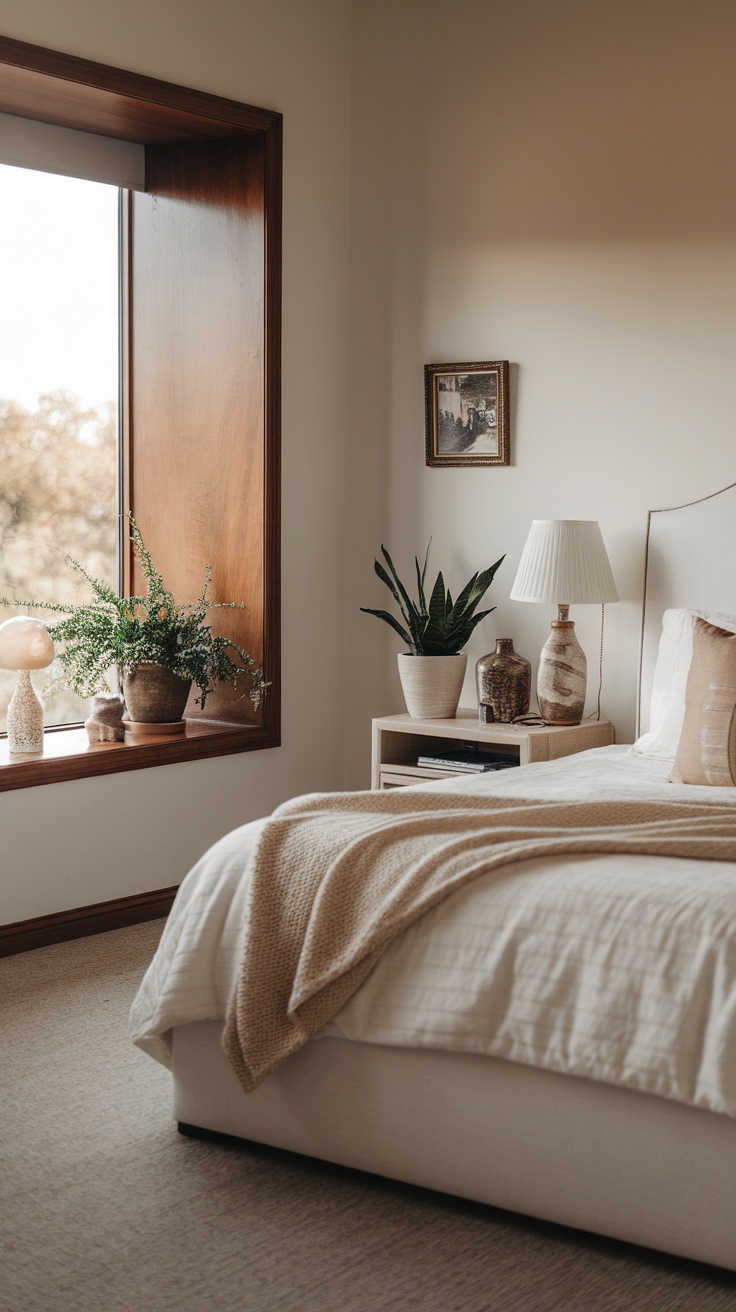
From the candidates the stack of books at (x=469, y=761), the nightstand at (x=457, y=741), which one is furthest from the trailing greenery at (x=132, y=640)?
the stack of books at (x=469, y=761)

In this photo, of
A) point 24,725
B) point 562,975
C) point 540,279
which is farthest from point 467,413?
point 562,975

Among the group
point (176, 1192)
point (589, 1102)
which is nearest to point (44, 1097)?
point (176, 1192)

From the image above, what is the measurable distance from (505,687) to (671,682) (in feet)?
2.14

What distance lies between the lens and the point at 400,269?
15.7 feet

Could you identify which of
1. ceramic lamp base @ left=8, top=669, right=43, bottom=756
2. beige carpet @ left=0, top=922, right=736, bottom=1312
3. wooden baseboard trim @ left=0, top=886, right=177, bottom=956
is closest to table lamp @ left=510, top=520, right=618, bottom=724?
wooden baseboard trim @ left=0, top=886, right=177, bottom=956

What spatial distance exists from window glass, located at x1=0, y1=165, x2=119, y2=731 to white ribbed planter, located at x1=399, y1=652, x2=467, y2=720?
1106mm

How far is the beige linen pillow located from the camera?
3.25 metres

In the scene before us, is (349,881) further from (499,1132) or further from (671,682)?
(671,682)

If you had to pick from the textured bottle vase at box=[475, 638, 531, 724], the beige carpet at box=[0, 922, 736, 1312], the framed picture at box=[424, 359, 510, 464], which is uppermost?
the framed picture at box=[424, 359, 510, 464]

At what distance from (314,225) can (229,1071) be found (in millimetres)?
3159

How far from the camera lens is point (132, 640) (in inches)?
170

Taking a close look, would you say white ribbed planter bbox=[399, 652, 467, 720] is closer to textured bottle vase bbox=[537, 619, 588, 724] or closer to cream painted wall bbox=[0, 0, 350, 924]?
textured bottle vase bbox=[537, 619, 588, 724]

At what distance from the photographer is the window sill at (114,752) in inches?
153

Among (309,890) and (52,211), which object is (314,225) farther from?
(309,890)
